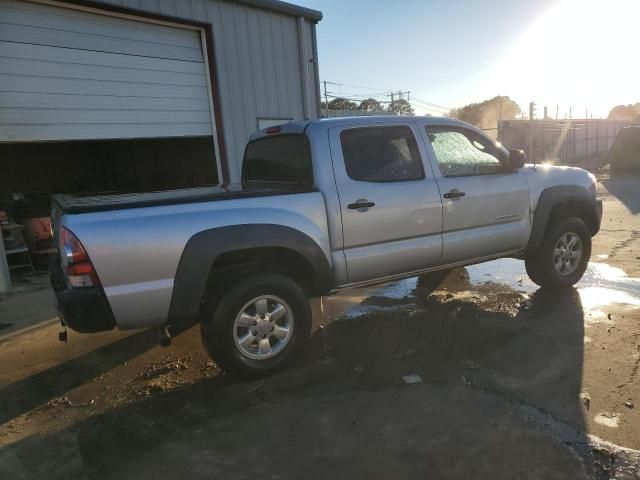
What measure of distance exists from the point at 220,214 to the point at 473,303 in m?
3.05

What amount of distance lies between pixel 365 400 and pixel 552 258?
3015mm

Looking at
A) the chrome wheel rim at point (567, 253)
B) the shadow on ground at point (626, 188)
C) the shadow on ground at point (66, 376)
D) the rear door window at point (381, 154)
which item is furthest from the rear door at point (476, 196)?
the shadow on ground at point (626, 188)

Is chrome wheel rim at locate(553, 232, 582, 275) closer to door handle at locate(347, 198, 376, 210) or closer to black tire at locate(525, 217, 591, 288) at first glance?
black tire at locate(525, 217, 591, 288)

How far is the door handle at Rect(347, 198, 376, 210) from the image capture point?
3.82 m

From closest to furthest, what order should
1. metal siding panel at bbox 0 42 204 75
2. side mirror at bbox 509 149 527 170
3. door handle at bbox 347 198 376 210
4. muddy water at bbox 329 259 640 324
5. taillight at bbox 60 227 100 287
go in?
taillight at bbox 60 227 100 287
door handle at bbox 347 198 376 210
side mirror at bbox 509 149 527 170
muddy water at bbox 329 259 640 324
metal siding panel at bbox 0 42 204 75

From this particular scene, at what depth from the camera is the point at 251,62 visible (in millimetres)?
8195

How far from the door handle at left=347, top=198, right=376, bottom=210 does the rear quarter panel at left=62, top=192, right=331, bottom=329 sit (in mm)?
819

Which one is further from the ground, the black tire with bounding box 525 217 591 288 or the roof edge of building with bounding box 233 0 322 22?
the roof edge of building with bounding box 233 0 322 22

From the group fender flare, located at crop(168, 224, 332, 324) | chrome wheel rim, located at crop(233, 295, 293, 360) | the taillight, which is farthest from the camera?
chrome wheel rim, located at crop(233, 295, 293, 360)

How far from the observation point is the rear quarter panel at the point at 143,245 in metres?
2.98

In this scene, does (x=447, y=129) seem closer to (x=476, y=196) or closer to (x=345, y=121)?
(x=476, y=196)

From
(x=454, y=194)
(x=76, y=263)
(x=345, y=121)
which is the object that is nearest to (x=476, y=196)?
(x=454, y=194)

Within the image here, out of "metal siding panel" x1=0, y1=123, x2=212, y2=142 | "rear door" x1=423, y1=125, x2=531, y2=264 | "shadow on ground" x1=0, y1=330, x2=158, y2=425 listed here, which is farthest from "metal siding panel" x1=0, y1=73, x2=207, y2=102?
Answer: "rear door" x1=423, y1=125, x2=531, y2=264

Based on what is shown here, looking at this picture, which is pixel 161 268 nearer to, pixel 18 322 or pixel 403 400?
pixel 403 400
